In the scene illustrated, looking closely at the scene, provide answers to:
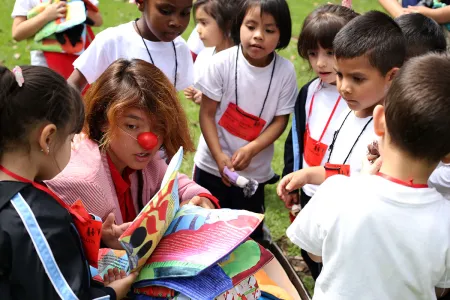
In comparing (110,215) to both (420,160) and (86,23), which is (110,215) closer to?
(420,160)

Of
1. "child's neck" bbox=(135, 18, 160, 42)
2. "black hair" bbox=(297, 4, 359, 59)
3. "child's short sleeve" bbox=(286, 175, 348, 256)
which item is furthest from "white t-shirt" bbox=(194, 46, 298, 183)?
"child's short sleeve" bbox=(286, 175, 348, 256)

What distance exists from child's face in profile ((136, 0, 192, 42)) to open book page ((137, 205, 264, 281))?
112 centimetres

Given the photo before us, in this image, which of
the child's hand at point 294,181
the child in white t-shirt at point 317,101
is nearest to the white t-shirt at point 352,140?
the child in white t-shirt at point 317,101

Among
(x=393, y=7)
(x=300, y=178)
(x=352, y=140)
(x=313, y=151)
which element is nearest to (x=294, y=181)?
(x=300, y=178)

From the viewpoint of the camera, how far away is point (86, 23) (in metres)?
3.89

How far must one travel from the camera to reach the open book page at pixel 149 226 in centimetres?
173

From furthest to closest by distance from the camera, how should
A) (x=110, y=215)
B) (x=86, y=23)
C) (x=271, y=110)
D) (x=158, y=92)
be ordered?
(x=86, y=23) → (x=271, y=110) → (x=158, y=92) → (x=110, y=215)

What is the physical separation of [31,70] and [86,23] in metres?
2.36

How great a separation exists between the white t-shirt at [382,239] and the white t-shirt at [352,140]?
29.0 inches

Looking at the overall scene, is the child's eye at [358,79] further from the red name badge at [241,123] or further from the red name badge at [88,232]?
the red name badge at [88,232]

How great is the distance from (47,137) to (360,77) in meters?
1.31

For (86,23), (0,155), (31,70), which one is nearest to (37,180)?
(0,155)

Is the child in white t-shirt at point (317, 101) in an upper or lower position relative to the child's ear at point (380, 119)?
lower

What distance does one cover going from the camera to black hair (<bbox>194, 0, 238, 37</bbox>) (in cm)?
378
